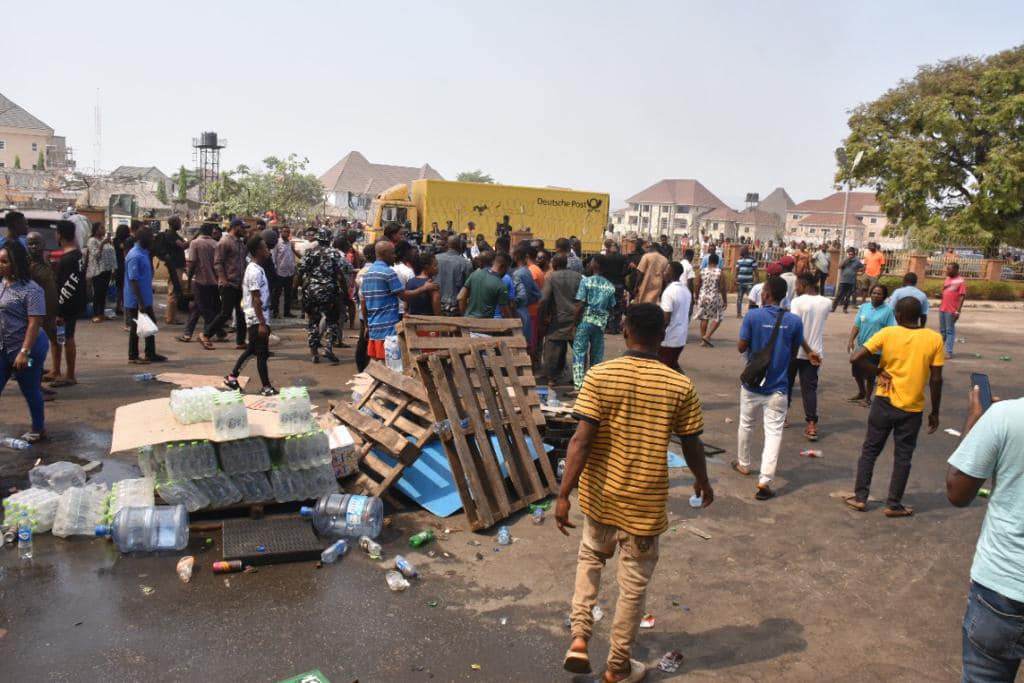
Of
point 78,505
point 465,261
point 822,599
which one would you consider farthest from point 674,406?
point 465,261

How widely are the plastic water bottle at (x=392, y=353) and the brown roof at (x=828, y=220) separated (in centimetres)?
10705

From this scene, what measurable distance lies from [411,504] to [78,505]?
2330 millimetres

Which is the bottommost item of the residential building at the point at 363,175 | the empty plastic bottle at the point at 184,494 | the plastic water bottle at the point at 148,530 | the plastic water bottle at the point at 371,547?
the plastic water bottle at the point at 371,547

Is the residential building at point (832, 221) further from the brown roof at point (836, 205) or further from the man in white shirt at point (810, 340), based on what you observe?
the man in white shirt at point (810, 340)

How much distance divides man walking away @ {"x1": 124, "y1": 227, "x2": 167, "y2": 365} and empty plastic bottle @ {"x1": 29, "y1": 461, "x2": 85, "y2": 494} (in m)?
4.41

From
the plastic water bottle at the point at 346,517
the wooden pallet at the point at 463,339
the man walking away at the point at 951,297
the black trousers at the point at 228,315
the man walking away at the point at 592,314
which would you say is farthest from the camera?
the man walking away at the point at 951,297

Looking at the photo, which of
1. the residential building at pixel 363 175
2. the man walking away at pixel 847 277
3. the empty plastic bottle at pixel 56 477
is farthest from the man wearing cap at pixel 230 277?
the residential building at pixel 363 175

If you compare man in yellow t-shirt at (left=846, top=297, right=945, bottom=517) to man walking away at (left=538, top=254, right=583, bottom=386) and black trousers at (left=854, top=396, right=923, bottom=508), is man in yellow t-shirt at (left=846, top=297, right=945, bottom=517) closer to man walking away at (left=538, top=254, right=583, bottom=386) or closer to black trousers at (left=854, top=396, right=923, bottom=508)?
black trousers at (left=854, top=396, right=923, bottom=508)

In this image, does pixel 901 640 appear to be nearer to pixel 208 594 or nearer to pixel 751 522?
pixel 751 522

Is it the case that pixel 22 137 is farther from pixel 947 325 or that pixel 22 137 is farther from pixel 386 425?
pixel 386 425

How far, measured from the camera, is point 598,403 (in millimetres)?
3637

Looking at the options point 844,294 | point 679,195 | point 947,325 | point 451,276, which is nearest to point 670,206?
point 679,195

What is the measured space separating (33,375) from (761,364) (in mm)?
6277

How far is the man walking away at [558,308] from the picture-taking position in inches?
365
